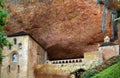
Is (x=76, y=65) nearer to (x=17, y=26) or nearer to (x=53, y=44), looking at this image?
(x=53, y=44)

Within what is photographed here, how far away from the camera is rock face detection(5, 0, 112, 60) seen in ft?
126

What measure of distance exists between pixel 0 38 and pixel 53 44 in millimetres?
20848

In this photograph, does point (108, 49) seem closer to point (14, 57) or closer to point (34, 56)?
point (34, 56)

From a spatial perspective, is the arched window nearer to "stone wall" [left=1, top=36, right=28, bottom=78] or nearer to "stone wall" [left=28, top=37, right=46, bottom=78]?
"stone wall" [left=1, top=36, right=28, bottom=78]

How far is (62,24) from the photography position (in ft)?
131

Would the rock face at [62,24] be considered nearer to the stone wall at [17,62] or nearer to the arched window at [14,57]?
the stone wall at [17,62]

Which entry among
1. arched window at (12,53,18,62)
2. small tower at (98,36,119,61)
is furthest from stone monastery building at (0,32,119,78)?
small tower at (98,36,119,61)

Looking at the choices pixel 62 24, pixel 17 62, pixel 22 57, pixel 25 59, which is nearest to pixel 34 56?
pixel 25 59

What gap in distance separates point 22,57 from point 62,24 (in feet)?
20.3

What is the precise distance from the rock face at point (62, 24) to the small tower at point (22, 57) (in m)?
1.36

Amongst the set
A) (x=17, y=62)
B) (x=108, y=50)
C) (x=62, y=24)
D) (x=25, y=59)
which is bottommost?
(x=17, y=62)

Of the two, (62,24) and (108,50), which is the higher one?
(62,24)

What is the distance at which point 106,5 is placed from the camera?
3703cm

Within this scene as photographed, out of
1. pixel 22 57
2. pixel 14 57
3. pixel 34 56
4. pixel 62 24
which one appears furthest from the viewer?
pixel 14 57
